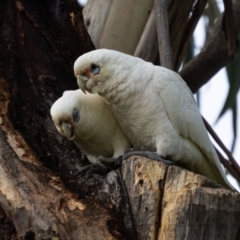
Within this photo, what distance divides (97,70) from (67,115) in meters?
0.24

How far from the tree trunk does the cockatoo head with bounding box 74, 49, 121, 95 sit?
Answer: 293 mm

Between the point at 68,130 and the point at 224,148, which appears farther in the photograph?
the point at 224,148

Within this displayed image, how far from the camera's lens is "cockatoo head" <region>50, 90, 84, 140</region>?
2.77 meters

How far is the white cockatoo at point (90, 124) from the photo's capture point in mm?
2797

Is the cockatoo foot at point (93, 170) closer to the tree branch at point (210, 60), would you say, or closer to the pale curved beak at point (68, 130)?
the pale curved beak at point (68, 130)

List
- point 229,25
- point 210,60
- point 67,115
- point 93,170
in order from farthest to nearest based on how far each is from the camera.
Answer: point 210,60 → point 229,25 → point 67,115 → point 93,170

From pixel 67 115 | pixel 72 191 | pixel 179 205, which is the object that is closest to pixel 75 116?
pixel 67 115

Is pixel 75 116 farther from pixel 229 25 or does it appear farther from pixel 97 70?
pixel 229 25

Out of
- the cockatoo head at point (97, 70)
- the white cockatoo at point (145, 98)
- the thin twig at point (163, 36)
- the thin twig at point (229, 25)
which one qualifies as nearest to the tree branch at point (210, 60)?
the thin twig at point (229, 25)

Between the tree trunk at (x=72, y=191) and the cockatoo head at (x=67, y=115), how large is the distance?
80 millimetres

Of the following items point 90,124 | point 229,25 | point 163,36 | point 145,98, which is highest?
point 229,25

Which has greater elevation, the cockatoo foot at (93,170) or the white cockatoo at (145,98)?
the white cockatoo at (145,98)

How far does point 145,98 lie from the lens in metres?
2.82

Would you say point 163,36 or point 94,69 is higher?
point 163,36
